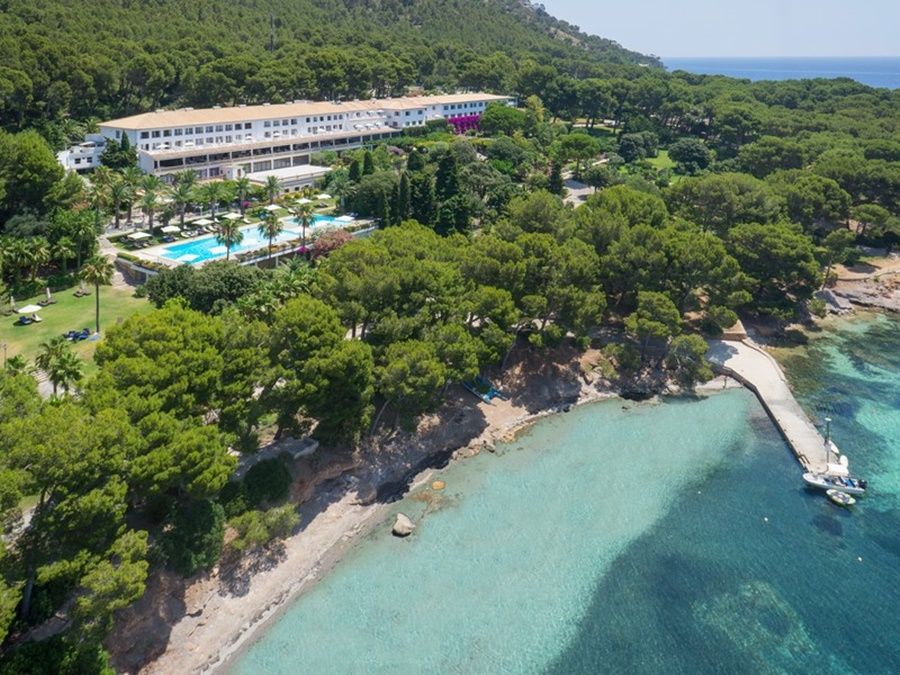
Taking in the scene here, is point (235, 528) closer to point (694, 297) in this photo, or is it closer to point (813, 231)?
point (694, 297)

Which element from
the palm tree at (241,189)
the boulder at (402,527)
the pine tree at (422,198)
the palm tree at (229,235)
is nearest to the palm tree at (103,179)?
the palm tree at (241,189)

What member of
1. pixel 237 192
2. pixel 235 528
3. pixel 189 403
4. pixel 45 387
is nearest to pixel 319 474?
pixel 235 528

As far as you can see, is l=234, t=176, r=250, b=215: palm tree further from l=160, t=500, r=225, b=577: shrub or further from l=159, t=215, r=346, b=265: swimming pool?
l=160, t=500, r=225, b=577: shrub

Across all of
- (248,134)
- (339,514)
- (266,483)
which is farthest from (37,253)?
(248,134)

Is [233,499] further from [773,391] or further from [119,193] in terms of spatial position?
[119,193]

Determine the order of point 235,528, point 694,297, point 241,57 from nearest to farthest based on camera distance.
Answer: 1. point 235,528
2. point 694,297
3. point 241,57

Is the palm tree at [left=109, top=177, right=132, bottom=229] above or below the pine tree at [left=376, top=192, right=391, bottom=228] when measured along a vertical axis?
above

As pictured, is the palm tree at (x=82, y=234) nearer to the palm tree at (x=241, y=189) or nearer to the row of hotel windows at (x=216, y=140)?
the palm tree at (x=241, y=189)

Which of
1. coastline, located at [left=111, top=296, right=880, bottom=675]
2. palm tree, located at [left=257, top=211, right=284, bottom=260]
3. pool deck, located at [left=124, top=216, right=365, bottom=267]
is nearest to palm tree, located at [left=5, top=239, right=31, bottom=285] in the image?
pool deck, located at [left=124, top=216, right=365, bottom=267]
